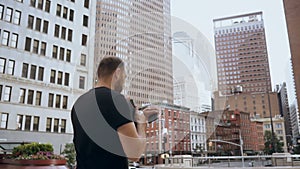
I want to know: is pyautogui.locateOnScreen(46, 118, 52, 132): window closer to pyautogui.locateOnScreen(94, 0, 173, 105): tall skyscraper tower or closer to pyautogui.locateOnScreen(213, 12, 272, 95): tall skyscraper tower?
pyautogui.locateOnScreen(94, 0, 173, 105): tall skyscraper tower

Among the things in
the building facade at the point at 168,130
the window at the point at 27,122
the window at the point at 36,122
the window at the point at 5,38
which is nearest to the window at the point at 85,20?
the window at the point at 5,38

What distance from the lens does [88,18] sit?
23906 millimetres

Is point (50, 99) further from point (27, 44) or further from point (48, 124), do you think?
point (27, 44)

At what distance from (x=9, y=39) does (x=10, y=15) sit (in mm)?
1827

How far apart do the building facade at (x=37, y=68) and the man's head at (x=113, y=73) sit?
16.6 m

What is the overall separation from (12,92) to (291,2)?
2147 cm

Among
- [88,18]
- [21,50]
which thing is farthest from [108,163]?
[88,18]

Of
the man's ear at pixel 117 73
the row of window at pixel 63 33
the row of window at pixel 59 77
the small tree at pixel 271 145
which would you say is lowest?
the small tree at pixel 271 145

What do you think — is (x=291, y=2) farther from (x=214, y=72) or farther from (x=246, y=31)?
(x=246, y=31)

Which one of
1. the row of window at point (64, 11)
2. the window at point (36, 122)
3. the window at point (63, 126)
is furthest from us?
the row of window at point (64, 11)

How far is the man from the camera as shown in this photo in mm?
1196

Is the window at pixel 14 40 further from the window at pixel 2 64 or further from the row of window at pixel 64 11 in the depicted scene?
the row of window at pixel 64 11

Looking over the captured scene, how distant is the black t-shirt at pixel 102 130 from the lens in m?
1.22

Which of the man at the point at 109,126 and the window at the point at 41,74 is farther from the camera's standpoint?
the window at the point at 41,74
